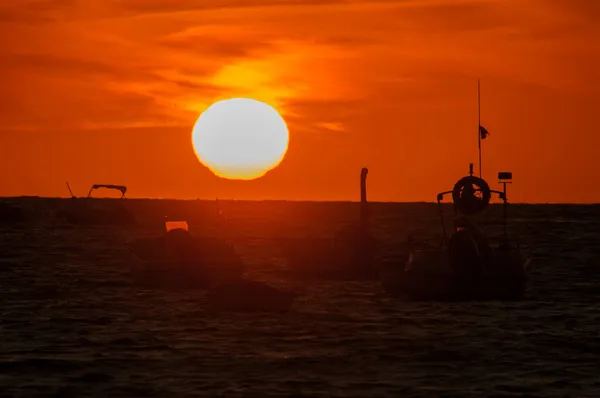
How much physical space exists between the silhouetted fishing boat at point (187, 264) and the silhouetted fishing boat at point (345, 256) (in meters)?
7.90

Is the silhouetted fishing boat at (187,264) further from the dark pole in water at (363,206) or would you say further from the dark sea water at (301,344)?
the dark pole in water at (363,206)

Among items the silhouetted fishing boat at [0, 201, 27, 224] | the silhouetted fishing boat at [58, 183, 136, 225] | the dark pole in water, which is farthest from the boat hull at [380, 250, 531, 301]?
the silhouetted fishing boat at [0, 201, 27, 224]

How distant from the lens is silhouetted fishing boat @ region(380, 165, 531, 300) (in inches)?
1913

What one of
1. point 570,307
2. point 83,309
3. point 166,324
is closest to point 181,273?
point 83,309

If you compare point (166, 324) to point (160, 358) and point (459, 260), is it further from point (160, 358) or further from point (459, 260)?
point (459, 260)

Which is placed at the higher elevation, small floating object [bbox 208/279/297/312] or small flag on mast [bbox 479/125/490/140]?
small flag on mast [bbox 479/125/490/140]

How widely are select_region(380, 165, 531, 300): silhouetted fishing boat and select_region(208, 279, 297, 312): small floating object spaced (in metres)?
6.38

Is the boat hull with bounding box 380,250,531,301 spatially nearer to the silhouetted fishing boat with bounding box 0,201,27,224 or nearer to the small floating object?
the small floating object

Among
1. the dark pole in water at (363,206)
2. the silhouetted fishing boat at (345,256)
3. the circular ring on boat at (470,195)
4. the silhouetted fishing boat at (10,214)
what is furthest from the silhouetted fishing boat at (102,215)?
the circular ring on boat at (470,195)

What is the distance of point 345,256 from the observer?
6594 cm

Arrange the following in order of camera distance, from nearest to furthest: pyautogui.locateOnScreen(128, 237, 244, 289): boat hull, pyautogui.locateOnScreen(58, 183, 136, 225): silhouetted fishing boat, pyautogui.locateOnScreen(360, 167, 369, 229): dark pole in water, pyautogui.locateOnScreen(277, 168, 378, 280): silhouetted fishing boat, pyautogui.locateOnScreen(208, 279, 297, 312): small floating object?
pyautogui.locateOnScreen(208, 279, 297, 312): small floating object
pyautogui.locateOnScreen(128, 237, 244, 289): boat hull
pyautogui.locateOnScreen(360, 167, 369, 229): dark pole in water
pyautogui.locateOnScreen(277, 168, 378, 280): silhouetted fishing boat
pyautogui.locateOnScreen(58, 183, 136, 225): silhouetted fishing boat

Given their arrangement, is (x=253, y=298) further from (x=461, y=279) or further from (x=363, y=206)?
(x=363, y=206)

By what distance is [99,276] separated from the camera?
68.3 metres

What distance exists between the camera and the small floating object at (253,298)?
4594 cm
